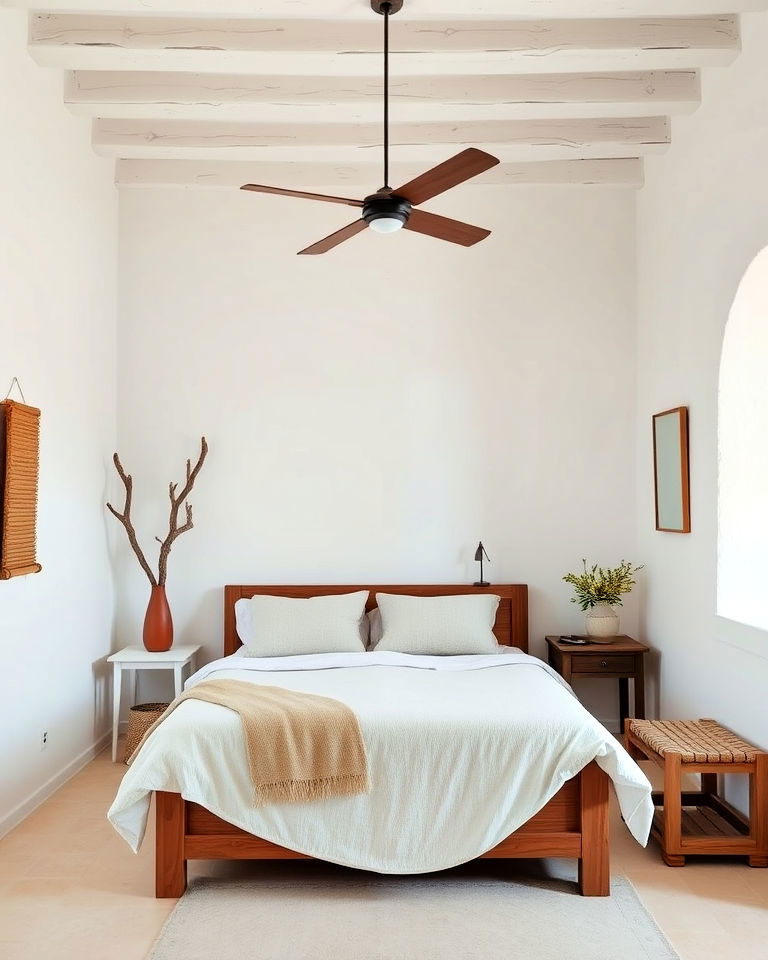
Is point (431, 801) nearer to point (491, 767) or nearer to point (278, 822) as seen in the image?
point (491, 767)

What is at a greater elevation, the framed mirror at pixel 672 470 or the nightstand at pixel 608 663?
the framed mirror at pixel 672 470

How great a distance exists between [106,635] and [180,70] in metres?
2.90

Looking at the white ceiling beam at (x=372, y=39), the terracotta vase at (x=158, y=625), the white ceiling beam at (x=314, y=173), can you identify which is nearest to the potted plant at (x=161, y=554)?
the terracotta vase at (x=158, y=625)

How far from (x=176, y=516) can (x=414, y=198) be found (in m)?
2.52

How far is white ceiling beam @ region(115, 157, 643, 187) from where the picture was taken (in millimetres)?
4938

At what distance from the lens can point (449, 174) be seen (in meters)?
2.78

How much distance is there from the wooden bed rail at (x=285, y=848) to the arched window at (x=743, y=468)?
114 centimetres

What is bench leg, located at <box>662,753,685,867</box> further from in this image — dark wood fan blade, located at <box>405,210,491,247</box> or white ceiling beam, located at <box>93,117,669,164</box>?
white ceiling beam, located at <box>93,117,669,164</box>

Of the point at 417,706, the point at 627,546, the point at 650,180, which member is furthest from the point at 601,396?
the point at 417,706

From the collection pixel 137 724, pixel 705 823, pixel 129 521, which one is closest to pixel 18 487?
pixel 129 521

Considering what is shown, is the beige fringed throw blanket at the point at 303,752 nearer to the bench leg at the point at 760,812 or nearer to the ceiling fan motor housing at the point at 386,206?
the bench leg at the point at 760,812

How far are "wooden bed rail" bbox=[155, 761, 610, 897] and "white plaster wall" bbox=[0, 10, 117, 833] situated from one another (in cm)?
98

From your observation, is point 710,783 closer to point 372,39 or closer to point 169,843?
point 169,843

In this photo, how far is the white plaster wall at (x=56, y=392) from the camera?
3.63 metres
